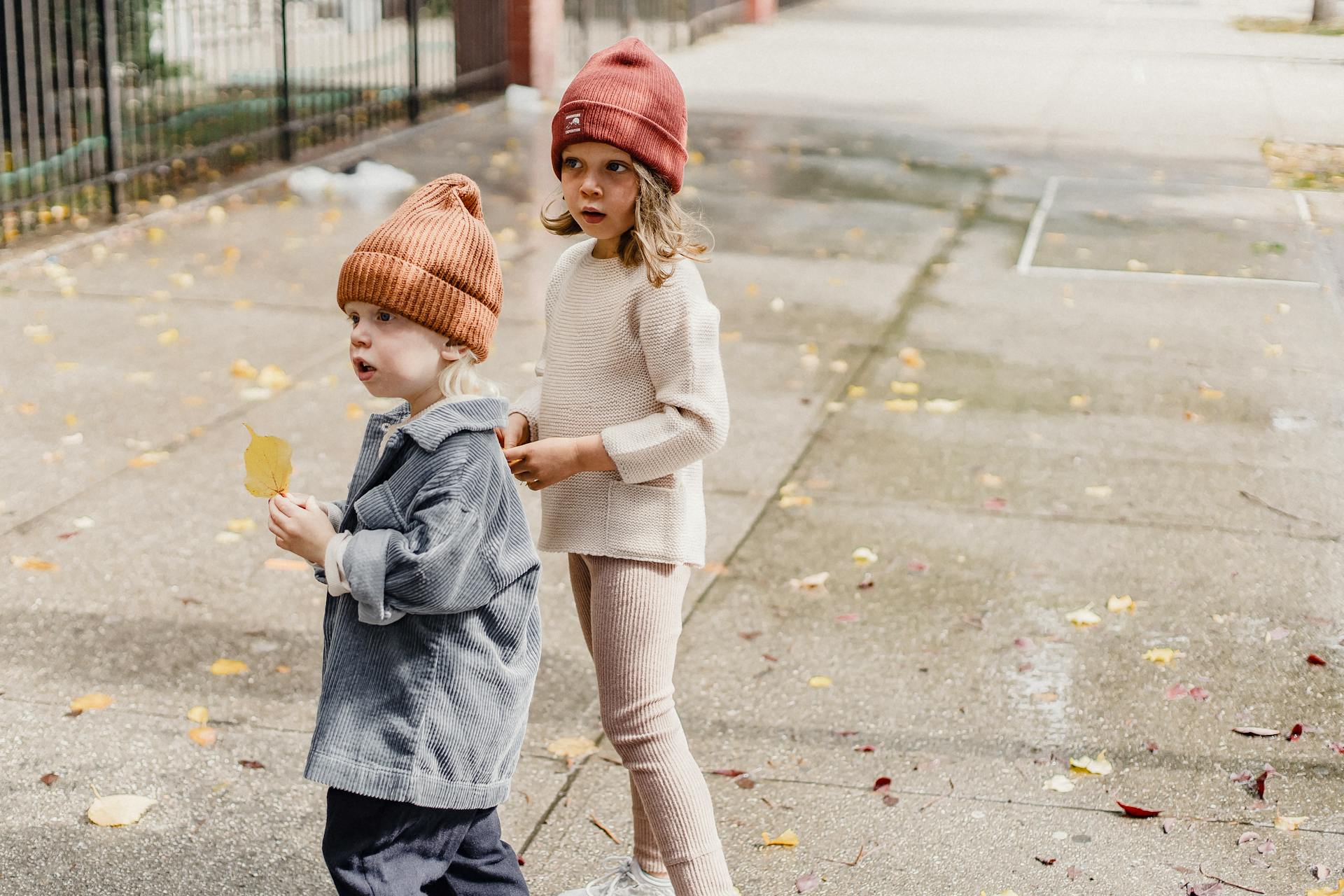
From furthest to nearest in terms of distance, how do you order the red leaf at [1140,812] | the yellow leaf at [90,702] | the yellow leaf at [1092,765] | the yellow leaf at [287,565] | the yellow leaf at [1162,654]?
the yellow leaf at [287,565] → the yellow leaf at [1162,654] → the yellow leaf at [90,702] → the yellow leaf at [1092,765] → the red leaf at [1140,812]

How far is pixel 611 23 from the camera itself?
72.2 ft

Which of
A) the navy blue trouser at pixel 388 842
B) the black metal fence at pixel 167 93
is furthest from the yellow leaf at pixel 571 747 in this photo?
the black metal fence at pixel 167 93

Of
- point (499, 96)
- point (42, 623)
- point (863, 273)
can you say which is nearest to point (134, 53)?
point (499, 96)

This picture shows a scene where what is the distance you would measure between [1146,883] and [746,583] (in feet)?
5.90

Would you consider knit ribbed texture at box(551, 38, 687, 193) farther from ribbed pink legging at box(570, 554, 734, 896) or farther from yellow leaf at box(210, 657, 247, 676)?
yellow leaf at box(210, 657, 247, 676)

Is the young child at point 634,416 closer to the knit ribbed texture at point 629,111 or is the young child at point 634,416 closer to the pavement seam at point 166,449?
the knit ribbed texture at point 629,111

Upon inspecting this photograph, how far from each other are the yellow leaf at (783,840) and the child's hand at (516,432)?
107cm

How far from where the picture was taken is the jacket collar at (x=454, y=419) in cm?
242

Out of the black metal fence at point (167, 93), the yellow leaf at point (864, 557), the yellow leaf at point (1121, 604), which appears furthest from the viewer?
the black metal fence at point (167, 93)

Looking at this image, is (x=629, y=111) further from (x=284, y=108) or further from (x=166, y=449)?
(x=284, y=108)

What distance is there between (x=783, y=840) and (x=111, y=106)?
7823 mm

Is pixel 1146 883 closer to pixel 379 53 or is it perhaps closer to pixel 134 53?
pixel 134 53

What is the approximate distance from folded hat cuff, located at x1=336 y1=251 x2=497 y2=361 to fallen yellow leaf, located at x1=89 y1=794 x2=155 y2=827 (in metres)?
1.48

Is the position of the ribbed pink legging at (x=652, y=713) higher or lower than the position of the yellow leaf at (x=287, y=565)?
higher
